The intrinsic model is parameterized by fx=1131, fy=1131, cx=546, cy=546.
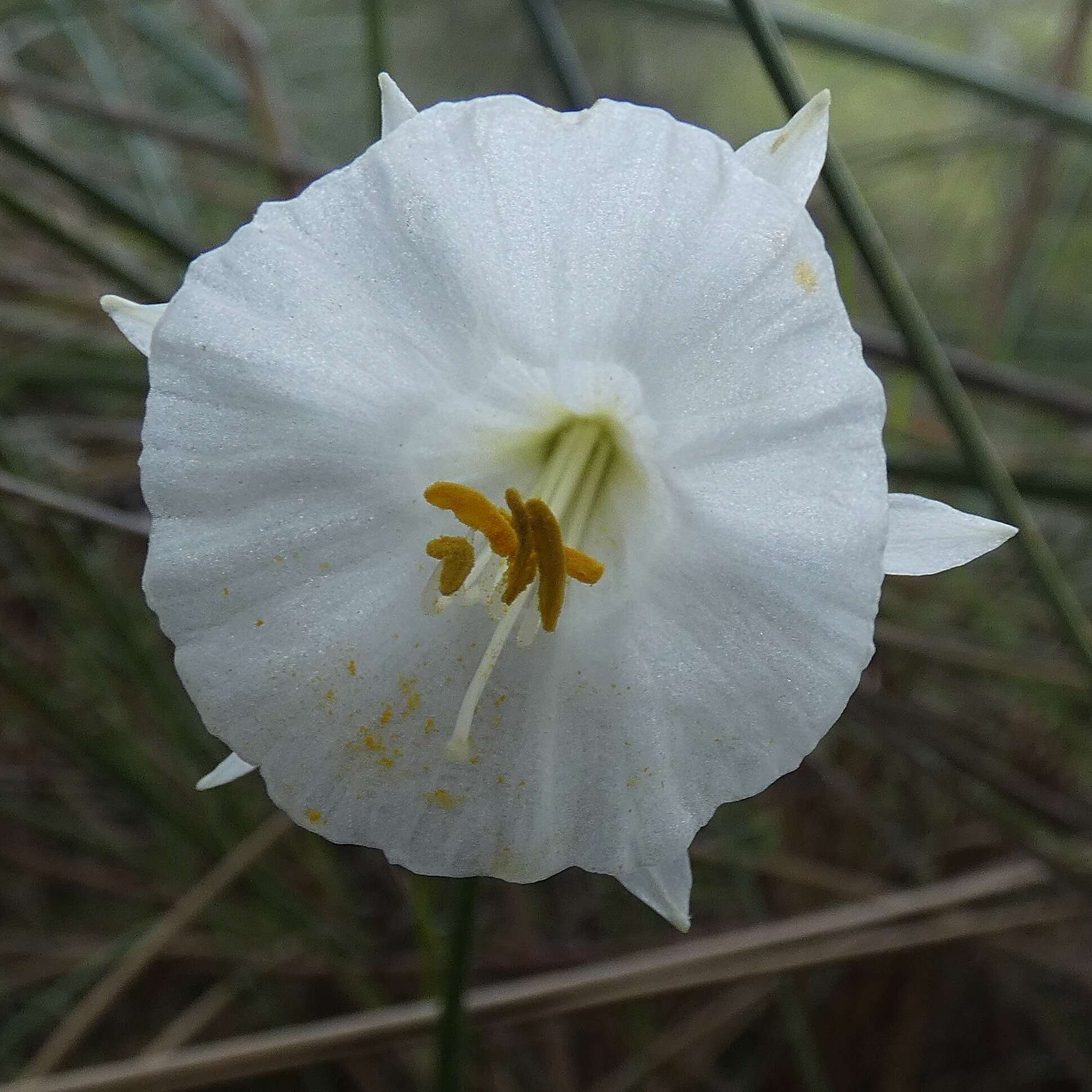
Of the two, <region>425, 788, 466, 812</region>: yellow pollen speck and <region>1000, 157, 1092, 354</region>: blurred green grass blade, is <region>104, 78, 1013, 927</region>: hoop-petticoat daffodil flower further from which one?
<region>1000, 157, 1092, 354</region>: blurred green grass blade

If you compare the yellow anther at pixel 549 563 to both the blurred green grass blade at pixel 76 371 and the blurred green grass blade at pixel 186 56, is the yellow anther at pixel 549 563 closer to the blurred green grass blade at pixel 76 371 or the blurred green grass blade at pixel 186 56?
the blurred green grass blade at pixel 76 371

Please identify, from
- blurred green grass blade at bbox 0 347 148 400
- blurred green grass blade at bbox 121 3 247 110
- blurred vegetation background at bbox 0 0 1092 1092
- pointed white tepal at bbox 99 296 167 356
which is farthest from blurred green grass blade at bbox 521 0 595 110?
blurred green grass blade at bbox 121 3 247 110

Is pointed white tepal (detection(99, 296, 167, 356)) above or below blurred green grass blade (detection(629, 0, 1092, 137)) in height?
above

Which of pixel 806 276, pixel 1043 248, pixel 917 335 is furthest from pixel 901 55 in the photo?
pixel 1043 248

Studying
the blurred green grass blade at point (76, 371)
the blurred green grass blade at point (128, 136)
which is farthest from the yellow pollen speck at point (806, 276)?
the blurred green grass blade at point (128, 136)

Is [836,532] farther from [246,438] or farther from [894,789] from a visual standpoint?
[894,789]

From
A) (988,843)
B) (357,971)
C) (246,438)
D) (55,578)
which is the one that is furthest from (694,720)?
(988,843)

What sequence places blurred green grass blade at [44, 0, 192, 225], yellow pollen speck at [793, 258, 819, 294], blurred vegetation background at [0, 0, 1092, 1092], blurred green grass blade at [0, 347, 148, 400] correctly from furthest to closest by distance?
blurred green grass blade at [44, 0, 192, 225]
blurred green grass blade at [0, 347, 148, 400]
blurred vegetation background at [0, 0, 1092, 1092]
yellow pollen speck at [793, 258, 819, 294]
